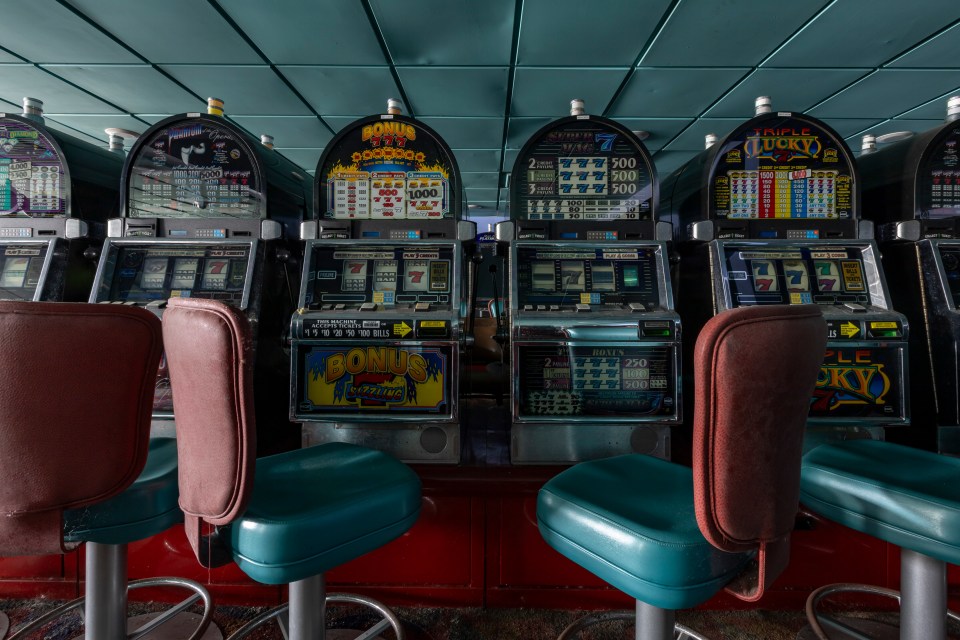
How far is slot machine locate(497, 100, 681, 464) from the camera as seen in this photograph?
1.84 metres

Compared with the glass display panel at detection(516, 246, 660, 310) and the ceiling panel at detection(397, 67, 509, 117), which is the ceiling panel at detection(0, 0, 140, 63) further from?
the glass display panel at detection(516, 246, 660, 310)

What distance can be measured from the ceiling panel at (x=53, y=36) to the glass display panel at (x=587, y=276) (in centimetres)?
393

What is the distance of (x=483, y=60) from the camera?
4.06 metres

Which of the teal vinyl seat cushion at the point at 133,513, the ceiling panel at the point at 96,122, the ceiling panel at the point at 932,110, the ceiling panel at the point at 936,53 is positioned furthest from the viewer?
the ceiling panel at the point at 96,122

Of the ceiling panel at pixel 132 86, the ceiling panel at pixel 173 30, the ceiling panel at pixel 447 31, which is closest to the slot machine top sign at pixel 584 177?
the ceiling panel at pixel 447 31

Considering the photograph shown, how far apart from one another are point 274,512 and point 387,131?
176 cm

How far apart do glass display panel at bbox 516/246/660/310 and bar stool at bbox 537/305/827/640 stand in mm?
1093

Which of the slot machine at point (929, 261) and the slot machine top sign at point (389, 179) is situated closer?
the slot machine at point (929, 261)

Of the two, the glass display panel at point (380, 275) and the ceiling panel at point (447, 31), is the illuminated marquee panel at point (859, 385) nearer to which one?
the glass display panel at point (380, 275)

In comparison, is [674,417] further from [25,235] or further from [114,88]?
[114,88]

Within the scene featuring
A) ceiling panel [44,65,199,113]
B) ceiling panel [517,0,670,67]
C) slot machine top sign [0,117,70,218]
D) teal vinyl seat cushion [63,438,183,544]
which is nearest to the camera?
teal vinyl seat cushion [63,438,183,544]

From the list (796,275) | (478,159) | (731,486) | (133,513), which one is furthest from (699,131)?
(133,513)

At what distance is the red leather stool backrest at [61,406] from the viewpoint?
3.00 feet

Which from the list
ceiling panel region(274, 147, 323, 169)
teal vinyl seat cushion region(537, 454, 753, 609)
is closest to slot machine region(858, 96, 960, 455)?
teal vinyl seat cushion region(537, 454, 753, 609)
